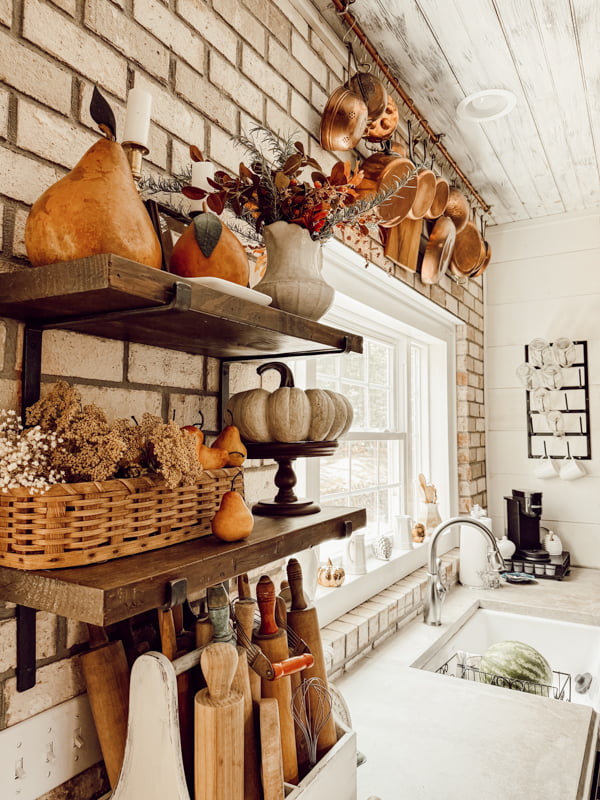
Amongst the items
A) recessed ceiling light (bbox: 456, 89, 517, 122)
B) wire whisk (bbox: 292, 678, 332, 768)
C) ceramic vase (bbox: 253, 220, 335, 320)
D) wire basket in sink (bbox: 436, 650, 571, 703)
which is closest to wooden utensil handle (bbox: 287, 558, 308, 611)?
wire whisk (bbox: 292, 678, 332, 768)

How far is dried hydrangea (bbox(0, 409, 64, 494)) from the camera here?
0.62 m

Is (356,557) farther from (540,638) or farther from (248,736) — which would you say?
(248,736)

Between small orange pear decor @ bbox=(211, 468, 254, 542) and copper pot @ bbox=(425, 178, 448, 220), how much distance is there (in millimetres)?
1567

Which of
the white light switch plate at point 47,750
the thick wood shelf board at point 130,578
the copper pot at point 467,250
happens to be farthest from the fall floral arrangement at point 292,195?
the copper pot at point 467,250

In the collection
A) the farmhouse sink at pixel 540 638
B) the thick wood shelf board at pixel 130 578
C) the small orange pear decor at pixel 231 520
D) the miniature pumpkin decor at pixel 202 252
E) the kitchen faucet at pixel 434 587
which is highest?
the miniature pumpkin decor at pixel 202 252

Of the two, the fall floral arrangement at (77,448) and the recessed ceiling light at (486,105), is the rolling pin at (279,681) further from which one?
the recessed ceiling light at (486,105)

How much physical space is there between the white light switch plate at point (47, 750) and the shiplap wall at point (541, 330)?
102 inches

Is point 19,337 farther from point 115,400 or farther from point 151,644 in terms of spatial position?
point 151,644

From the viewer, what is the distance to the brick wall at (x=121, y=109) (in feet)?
2.54

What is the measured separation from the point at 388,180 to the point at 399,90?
1.32 feet

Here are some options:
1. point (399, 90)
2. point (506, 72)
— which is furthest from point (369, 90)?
point (506, 72)

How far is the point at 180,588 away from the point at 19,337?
0.40 metres

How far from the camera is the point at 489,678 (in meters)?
1.65

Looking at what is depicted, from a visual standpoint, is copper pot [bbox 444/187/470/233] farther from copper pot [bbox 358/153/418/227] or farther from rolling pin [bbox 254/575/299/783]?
rolling pin [bbox 254/575/299/783]
